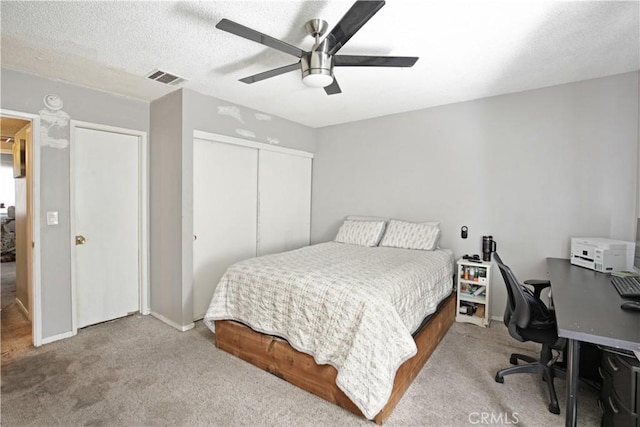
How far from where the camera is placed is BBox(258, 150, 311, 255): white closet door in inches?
157

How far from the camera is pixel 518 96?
10.3 feet

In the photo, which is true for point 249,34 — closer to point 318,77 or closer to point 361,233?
point 318,77

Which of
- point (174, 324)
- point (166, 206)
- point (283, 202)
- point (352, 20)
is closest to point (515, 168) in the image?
point (352, 20)

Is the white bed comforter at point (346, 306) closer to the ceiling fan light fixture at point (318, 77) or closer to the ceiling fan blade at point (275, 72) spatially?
the ceiling fan light fixture at point (318, 77)

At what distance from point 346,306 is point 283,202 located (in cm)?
260

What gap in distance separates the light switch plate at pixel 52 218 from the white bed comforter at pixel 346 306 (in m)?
1.70

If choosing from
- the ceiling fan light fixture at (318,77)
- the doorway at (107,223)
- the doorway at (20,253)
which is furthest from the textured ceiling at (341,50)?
the doorway at (20,253)

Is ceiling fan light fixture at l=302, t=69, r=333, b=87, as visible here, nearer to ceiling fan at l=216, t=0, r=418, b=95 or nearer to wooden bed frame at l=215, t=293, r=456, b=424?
ceiling fan at l=216, t=0, r=418, b=95

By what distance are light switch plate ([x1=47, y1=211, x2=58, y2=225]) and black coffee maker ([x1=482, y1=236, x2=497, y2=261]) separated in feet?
14.0

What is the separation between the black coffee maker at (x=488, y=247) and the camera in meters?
3.24

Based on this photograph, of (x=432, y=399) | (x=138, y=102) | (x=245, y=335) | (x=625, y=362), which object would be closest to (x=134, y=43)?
(x=138, y=102)

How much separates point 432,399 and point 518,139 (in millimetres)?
2695

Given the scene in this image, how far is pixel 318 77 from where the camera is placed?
1.95 m

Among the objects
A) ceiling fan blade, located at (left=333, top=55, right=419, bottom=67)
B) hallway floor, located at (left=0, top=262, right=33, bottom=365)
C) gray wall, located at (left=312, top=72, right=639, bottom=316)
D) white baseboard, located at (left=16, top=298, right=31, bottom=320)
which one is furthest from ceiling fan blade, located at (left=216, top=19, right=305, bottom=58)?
white baseboard, located at (left=16, top=298, right=31, bottom=320)
